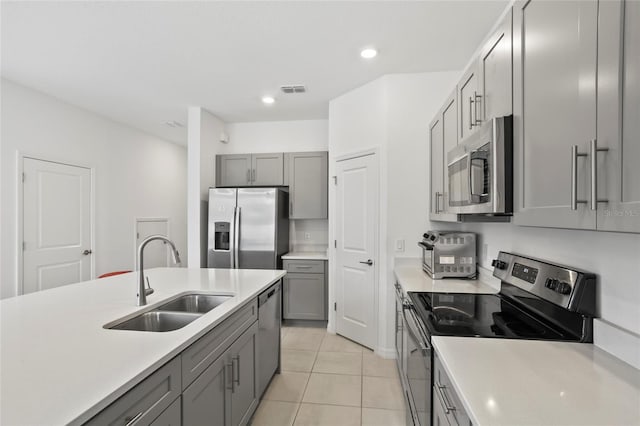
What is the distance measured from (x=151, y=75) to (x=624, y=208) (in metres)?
3.69

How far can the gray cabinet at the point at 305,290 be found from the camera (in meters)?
3.94

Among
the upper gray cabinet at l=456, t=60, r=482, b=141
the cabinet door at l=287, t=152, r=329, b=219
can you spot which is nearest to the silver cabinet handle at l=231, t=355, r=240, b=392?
the upper gray cabinet at l=456, t=60, r=482, b=141

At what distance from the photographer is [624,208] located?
2.39 ft

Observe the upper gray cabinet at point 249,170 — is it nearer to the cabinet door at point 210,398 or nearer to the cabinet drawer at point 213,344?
the cabinet drawer at point 213,344

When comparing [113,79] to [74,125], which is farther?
[74,125]

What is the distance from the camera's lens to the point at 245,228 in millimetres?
3957

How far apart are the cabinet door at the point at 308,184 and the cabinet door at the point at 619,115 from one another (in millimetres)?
3529

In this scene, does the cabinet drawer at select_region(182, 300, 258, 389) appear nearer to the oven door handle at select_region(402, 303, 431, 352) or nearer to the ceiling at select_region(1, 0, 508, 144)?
the oven door handle at select_region(402, 303, 431, 352)

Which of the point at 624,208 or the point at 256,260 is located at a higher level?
the point at 624,208

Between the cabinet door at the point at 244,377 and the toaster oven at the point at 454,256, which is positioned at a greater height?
the toaster oven at the point at 454,256

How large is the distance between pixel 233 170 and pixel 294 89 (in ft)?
5.29

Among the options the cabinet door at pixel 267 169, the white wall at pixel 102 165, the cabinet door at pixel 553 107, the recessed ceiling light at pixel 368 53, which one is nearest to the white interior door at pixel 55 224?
the white wall at pixel 102 165

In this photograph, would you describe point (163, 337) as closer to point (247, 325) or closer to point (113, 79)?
point (247, 325)

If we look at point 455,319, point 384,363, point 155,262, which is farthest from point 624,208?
point 155,262
